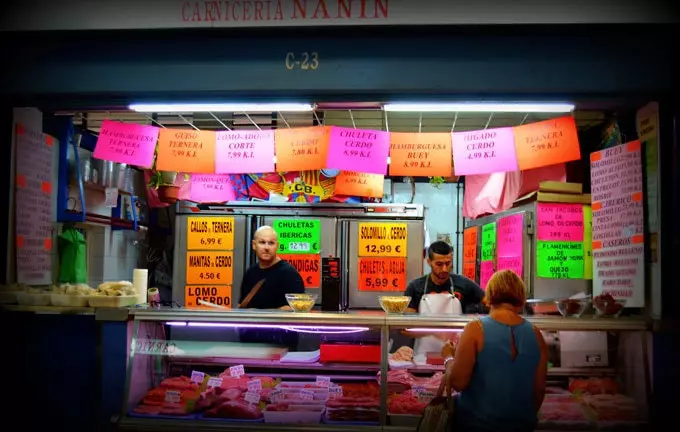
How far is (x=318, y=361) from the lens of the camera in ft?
15.5

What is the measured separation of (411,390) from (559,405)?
1156 millimetres

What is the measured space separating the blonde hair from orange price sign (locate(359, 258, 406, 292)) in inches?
187

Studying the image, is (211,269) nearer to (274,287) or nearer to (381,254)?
(274,287)

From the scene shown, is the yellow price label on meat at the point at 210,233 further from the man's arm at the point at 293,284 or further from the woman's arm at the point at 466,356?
the woman's arm at the point at 466,356

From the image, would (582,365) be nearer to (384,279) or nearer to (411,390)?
(411,390)

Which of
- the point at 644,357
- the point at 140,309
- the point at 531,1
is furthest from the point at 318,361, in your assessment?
the point at 531,1

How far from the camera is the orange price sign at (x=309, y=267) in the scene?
8.40m

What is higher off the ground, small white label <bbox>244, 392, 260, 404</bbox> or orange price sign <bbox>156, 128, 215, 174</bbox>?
orange price sign <bbox>156, 128, 215, 174</bbox>

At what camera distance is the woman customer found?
11.7 feet

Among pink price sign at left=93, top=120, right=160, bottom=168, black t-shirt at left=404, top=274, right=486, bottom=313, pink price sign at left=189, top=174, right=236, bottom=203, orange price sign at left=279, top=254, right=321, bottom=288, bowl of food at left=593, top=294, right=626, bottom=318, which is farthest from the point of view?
orange price sign at left=279, top=254, right=321, bottom=288

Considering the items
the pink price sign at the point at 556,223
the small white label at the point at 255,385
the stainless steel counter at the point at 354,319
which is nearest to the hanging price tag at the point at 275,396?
the small white label at the point at 255,385

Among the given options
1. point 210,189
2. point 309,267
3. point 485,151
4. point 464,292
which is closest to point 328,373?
point 464,292

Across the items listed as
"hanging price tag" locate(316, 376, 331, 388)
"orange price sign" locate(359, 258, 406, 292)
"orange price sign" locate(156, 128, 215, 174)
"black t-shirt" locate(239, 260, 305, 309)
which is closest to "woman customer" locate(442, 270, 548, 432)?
"hanging price tag" locate(316, 376, 331, 388)

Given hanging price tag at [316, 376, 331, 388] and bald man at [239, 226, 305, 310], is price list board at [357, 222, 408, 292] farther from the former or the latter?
hanging price tag at [316, 376, 331, 388]
